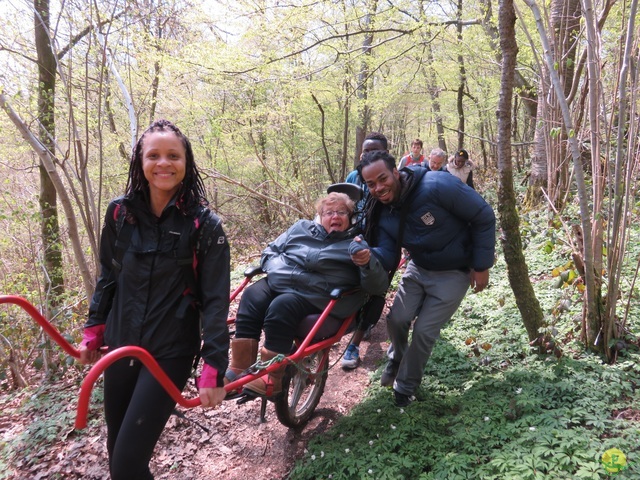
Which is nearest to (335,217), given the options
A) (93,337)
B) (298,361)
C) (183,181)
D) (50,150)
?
A: (298,361)

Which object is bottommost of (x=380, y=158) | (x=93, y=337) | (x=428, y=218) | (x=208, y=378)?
(x=208, y=378)

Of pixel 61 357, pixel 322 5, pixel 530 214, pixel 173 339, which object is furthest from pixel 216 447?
pixel 322 5

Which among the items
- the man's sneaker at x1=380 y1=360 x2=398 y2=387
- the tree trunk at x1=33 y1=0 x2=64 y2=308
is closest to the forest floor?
the man's sneaker at x1=380 y1=360 x2=398 y2=387

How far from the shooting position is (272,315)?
109 inches

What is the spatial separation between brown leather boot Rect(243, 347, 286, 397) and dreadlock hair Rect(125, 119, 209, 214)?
46.0 inches

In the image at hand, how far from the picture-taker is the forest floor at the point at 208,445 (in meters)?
2.89

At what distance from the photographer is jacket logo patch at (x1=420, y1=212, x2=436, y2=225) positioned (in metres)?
3.00

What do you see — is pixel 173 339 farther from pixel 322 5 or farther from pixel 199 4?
pixel 199 4

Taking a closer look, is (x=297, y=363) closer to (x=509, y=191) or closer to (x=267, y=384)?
(x=267, y=384)

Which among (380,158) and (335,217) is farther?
(335,217)

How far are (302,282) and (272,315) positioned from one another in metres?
0.35

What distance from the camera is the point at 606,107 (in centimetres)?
327

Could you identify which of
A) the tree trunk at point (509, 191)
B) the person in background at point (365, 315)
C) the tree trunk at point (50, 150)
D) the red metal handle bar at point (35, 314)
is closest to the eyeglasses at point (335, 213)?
the person in background at point (365, 315)

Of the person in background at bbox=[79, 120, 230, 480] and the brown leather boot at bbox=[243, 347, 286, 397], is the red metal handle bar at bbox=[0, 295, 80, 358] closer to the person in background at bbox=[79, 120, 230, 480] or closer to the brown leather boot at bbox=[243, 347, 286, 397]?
the person in background at bbox=[79, 120, 230, 480]
